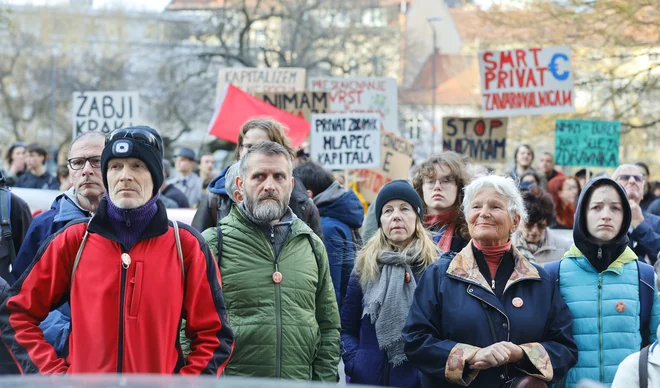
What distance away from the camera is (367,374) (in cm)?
571

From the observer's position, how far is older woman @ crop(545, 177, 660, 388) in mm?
5090

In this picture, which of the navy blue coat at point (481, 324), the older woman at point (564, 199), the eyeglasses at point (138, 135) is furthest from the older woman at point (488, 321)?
the older woman at point (564, 199)

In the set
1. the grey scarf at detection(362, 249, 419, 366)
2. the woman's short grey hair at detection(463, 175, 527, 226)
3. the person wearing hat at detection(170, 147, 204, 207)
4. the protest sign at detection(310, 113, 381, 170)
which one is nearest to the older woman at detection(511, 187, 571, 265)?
the grey scarf at detection(362, 249, 419, 366)

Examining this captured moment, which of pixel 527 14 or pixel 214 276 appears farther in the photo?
pixel 527 14

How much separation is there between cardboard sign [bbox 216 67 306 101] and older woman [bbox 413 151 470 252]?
10.8 m

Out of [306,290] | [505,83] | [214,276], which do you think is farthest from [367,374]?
[505,83]

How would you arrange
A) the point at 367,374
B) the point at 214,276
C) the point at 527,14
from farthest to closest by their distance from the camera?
the point at 527,14, the point at 367,374, the point at 214,276

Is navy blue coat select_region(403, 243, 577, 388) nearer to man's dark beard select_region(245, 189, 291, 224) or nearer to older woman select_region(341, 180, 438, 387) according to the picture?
older woman select_region(341, 180, 438, 387)

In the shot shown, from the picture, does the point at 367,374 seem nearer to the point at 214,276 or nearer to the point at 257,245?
the point at 257,245

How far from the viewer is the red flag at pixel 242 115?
11.6 metres

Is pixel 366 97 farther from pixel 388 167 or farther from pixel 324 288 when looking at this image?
pixel 324 288

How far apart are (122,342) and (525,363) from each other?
1837mm

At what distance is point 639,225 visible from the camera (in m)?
7.89

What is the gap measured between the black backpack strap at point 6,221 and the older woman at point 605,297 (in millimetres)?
3035
